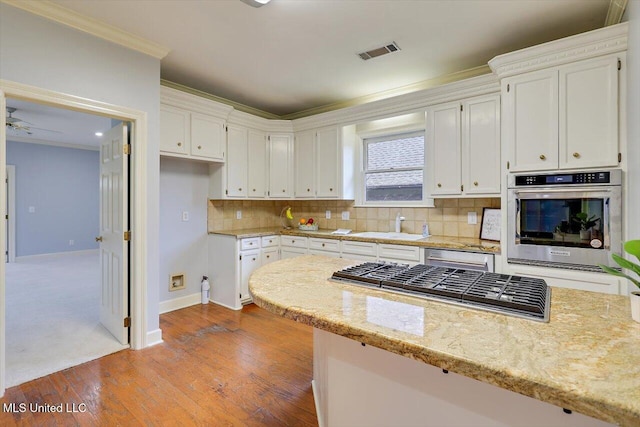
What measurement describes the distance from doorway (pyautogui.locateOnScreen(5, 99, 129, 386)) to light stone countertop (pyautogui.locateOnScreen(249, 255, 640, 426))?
2.33 meters

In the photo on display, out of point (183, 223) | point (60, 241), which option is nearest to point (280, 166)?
point (183, 223)

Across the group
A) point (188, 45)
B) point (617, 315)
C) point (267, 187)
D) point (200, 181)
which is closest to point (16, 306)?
point (200, 181)

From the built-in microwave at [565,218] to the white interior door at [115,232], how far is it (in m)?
3.29

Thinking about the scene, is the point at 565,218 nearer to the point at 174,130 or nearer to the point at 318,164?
the point at 318,164

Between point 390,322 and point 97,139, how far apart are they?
774 cm

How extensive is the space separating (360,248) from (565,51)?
93.6 inches

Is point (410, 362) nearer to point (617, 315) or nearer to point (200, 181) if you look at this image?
point (617, 315)

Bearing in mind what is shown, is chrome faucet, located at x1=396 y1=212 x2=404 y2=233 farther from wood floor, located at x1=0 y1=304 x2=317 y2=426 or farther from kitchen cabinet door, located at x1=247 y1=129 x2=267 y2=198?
kitchen cabinet door, located at x1=247 y1=129 x2=267 y2=198

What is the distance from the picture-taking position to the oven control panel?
85.6 inches

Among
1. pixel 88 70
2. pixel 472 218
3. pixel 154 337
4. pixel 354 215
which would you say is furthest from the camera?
pixel 354 215

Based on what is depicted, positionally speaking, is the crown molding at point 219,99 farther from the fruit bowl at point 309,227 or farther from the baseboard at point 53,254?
the baseboard at point 53,254

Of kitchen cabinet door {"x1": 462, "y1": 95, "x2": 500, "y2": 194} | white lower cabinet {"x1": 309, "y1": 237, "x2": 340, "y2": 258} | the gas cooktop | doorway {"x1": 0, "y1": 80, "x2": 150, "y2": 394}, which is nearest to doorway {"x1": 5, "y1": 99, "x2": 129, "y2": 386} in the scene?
doorway {"x1": 0, "y1": 80, "x2": 150, "y2": 394}

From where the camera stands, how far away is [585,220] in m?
2.24

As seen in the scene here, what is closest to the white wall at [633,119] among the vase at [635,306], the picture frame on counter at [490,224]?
the picture frame on counter at [490,224]
